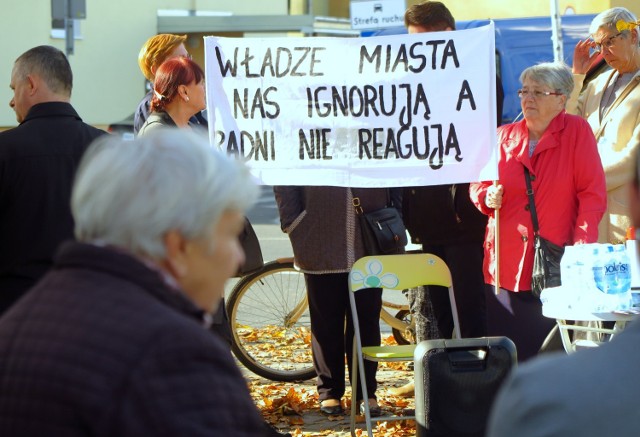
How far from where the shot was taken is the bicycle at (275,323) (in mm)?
7105

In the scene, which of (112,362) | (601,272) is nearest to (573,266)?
(601,272)

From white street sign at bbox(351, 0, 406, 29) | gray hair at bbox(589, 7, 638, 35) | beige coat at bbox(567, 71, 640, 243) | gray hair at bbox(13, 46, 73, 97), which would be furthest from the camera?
white street sign at bbox(351, 0, 406, 29)

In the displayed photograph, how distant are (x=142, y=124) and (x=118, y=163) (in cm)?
377

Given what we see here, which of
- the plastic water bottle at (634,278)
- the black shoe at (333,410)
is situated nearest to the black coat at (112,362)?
the plastic water bottle at (634,278)

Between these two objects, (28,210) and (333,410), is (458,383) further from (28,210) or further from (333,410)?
(28,210)

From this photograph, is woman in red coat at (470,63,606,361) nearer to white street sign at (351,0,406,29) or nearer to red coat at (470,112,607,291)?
red coat at (470,112,607,291)

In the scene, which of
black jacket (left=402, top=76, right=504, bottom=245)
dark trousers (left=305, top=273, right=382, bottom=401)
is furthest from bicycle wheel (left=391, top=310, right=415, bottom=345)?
black jacket (left=402, top=76, right=504, bottom=245)

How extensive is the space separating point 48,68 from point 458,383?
2.27 metres

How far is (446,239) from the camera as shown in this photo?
6.20 metres

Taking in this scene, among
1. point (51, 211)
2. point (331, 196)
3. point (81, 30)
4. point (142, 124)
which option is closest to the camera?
point (51, 211)

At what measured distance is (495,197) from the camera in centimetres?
561

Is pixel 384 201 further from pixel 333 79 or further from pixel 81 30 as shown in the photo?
pixel 81 30

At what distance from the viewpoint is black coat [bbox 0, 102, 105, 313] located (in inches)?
173

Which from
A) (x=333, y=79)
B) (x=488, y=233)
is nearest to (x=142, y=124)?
(x=333, y=79)
